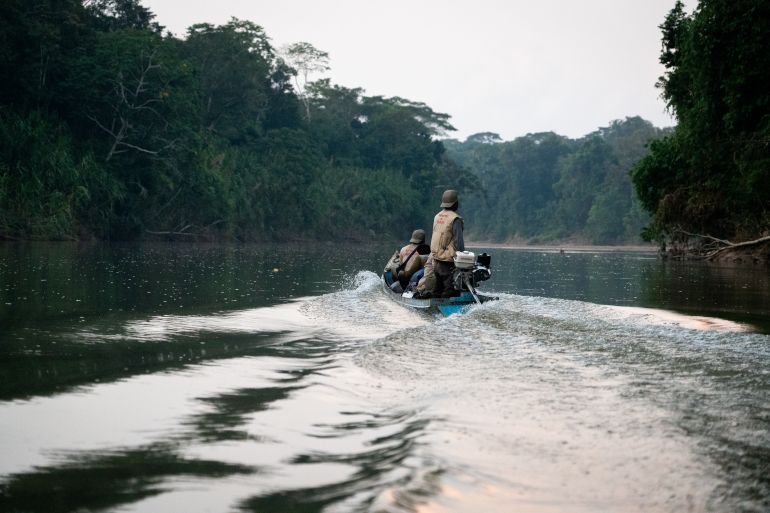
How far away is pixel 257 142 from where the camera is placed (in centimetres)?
6291

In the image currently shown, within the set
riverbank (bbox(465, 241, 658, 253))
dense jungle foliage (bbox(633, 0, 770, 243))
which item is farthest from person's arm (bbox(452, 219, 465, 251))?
riverbank (bbox(465, 241, 658, 253))

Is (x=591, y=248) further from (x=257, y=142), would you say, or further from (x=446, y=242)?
(x=446, y=242)

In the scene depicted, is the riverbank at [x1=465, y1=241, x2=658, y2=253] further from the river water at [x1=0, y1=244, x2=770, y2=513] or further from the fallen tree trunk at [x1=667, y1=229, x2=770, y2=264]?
the river water at [x1=0, y1=244, x2=770, y2=513]

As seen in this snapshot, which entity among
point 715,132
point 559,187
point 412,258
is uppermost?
point 559,187

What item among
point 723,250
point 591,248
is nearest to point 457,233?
point 723,250

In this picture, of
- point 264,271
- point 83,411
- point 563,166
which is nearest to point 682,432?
point 83,411

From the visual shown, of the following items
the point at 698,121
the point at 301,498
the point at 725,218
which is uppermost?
the point at 698,121

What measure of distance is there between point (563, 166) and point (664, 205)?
258ft

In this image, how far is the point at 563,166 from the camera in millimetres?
106625

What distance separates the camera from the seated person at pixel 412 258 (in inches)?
620

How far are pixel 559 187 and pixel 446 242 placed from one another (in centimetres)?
9384

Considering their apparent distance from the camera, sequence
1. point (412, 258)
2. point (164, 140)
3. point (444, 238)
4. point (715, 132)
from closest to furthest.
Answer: point (444, 238) → point (412, 258) → point (715, 132) → point (164, 140)

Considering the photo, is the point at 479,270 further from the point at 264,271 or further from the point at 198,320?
the point at 264,271

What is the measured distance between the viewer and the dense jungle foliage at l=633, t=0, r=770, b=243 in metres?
22.1
